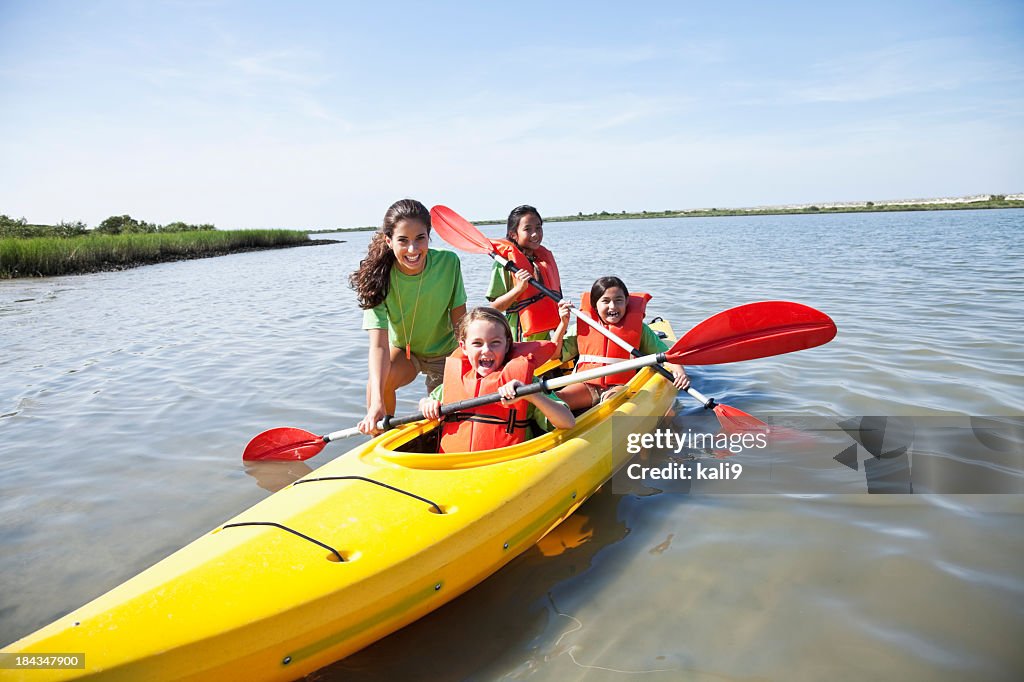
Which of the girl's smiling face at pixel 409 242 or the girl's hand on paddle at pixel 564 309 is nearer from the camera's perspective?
the girl's smiling face at pixel 409 242

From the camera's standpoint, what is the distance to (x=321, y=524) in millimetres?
2305

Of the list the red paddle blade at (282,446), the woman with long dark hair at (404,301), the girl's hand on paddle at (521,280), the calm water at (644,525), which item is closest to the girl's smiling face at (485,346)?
the woman with long dark hair at (404,301)

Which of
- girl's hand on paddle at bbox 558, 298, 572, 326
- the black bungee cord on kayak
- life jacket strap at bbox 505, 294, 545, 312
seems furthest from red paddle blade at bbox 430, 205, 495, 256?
the black bungee cord on kayak

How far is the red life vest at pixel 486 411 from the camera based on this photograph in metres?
3.05

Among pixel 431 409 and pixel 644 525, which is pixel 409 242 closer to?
pixel 431 409

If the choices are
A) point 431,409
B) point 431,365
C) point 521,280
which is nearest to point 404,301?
point 431,365

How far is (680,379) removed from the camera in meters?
4.05

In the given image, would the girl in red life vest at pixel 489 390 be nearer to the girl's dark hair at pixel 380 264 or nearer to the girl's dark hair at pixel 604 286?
the girl's dark hair at pixel 380 264

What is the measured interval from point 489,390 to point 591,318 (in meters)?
1.75

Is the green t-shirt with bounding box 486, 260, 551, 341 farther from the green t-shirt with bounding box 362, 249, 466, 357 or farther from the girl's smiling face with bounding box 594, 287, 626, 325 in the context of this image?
the green t-shirt with bounding box 362, 249, 466, 357

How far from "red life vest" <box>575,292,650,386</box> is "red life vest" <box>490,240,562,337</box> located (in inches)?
14.6

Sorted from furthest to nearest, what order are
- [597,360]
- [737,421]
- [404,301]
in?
[597,360], [737,421], [404,301]

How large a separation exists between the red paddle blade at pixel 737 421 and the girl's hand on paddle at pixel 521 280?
1654 mm

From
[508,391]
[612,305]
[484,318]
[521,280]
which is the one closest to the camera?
[508,391]
